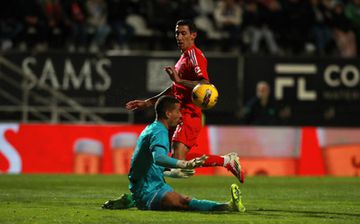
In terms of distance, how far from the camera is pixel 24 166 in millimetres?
19297

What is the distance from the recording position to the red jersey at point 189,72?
1187 cm

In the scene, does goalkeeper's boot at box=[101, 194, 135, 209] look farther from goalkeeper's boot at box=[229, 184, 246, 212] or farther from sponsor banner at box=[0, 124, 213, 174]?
sponsor banner at box=[0, 124, 213, 174]

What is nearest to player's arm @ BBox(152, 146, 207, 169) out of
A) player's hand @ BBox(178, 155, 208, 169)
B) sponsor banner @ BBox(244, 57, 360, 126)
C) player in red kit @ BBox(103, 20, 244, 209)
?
player's hand @ BBox(178, 155, 208, 169)

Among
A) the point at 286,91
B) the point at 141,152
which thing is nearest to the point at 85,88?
the point at 286,91

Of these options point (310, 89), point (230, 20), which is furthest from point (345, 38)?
point (310, 89)

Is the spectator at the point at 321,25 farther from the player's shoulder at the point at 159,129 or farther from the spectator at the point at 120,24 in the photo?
the player's shoulder at the point at 159,129

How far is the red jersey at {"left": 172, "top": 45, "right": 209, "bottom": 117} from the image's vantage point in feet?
38.9

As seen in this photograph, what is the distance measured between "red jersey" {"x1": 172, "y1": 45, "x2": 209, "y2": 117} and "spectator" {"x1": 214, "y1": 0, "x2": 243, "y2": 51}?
1100cm

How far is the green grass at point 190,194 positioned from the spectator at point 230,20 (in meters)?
5.52

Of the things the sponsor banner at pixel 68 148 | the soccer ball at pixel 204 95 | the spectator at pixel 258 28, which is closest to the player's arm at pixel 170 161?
the soccer ball at pixel 204 95

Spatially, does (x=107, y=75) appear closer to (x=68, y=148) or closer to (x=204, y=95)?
(x=68, y=148)

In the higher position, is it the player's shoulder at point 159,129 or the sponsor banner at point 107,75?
the sponsor banner at point 107,75

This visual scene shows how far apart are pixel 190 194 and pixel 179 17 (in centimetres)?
992

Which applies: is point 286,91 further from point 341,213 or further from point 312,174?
point 341,213
